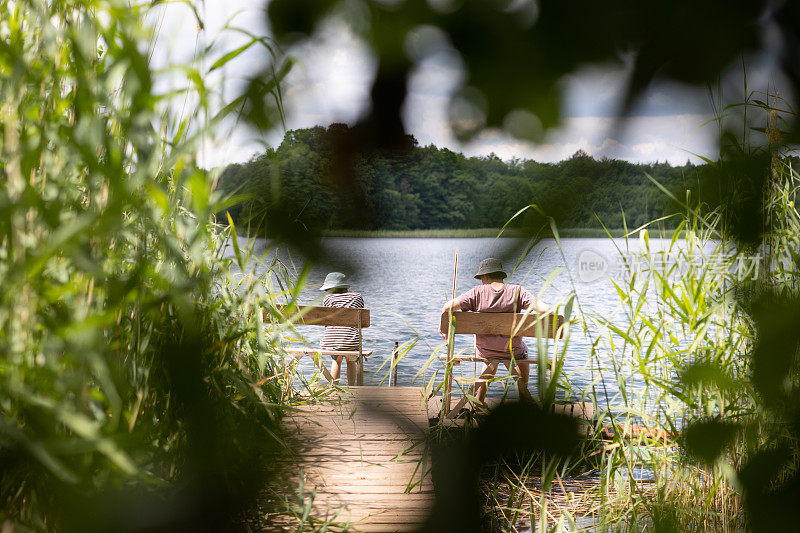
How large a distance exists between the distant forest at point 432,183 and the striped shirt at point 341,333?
3066mm

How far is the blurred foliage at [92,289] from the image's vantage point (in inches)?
22.2

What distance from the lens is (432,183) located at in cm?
54

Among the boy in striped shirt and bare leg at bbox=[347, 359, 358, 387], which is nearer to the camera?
the boy in striped shirt

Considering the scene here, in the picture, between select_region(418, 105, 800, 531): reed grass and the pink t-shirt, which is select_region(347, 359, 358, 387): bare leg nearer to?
the pink t-shirt

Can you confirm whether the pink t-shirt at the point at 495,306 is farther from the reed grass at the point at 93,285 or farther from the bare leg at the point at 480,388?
the reed grass at the point at 93,285

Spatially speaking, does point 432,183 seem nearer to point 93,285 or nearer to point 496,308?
point 93,285

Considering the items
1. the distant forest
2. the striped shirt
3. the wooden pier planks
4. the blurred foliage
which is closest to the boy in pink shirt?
the striped shirt

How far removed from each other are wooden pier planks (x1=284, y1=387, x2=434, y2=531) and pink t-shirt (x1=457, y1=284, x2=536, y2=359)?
3.87 feet

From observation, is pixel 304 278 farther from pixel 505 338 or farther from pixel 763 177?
pixel 505 338

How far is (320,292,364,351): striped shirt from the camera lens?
359 centimetres

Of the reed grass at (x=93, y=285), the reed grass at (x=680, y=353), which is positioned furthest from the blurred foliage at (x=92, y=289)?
the reed grass at (x=680, y=353)

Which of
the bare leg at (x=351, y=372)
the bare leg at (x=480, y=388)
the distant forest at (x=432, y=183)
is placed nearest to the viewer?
the distant forest at (x=432, y=183)

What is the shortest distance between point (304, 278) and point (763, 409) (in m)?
0.66

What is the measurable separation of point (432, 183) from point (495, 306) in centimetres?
276
